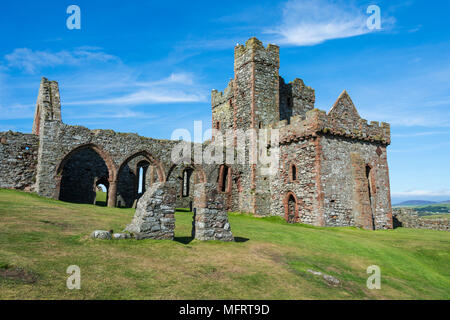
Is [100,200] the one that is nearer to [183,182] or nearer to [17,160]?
[183,182]

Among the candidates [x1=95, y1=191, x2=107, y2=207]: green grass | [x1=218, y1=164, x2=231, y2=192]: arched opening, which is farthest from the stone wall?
[x1=95, y1=191, x2=107, y2=207]: green grass

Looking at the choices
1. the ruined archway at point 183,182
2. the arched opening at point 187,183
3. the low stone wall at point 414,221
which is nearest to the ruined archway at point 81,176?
the ruined archway at point 183,182

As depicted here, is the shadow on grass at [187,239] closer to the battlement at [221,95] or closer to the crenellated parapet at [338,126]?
the crenellated parapet at [338,126]

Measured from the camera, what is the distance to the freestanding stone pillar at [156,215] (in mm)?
10500

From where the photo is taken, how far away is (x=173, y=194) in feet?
37.1

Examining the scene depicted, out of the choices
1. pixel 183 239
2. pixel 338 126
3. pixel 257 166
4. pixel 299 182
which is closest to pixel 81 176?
pixel 257 166

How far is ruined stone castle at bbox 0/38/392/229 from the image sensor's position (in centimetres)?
2144

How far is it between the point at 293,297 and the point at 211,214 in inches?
210

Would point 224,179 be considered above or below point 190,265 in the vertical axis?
above

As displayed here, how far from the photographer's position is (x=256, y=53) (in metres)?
26.5

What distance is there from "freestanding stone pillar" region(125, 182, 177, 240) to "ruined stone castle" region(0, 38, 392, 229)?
316 inches

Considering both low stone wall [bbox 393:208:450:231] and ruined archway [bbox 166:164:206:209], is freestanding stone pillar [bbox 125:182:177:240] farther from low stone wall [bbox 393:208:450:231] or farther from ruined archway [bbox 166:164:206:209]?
low stone wall [bbox 393:208:450:231]

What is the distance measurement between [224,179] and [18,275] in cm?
2146
